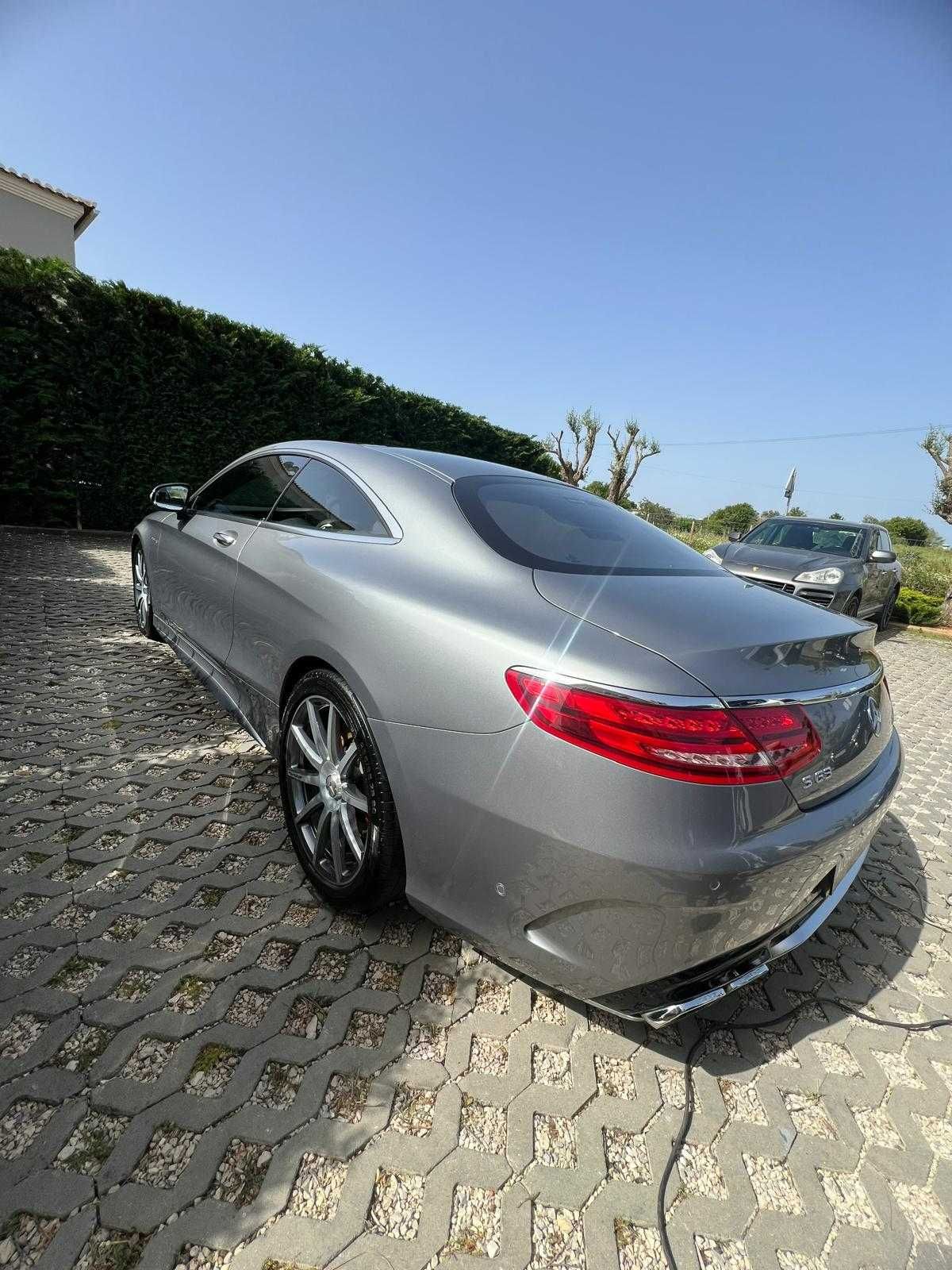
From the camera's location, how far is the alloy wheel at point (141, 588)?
4.17 m

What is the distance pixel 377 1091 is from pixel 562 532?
1.67m

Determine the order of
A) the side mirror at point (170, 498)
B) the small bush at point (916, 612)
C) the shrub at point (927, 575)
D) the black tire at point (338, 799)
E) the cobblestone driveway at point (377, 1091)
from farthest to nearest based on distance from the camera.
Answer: the shrub at point (927, 575) → the small bush at point (916, 612) → the side mirror at point (170, 498) → the black tire at point (338, 799) → the cobblestone driveway at point (377, 1091)

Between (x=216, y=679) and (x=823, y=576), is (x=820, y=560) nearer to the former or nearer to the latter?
(x=823, y=576)

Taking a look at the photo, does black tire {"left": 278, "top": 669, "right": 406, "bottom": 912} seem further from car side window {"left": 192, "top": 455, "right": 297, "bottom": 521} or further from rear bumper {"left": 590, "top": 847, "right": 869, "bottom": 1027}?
car side window {"left": 192, "top": 455, "right": 297, "bottom": 521}

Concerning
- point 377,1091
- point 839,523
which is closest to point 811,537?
point 839,523

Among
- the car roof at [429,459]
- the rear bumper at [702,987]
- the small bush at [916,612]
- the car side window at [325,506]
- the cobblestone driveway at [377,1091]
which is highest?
the car roof at [429,459]

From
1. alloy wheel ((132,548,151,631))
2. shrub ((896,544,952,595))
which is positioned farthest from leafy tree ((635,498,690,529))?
alloy wheel ((132,548,151,631))

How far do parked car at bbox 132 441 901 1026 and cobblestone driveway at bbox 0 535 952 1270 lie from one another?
321 millimetres

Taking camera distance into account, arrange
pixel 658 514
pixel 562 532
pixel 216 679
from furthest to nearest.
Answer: pixel 658 514 < pixel 216 679 < pixel 562 532

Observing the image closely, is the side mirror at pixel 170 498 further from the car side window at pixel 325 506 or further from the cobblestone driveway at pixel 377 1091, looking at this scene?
the cobblestone driveway at pixel 377 1091

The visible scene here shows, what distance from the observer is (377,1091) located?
145 cm

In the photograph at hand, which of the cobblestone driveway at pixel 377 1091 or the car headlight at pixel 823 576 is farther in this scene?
the car headlight at pixel 823 576

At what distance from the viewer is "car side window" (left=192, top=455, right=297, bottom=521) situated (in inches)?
107

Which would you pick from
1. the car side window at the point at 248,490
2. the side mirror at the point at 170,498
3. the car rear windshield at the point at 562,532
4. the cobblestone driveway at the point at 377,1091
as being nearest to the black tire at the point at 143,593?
the side mirror at the point at 170,498
